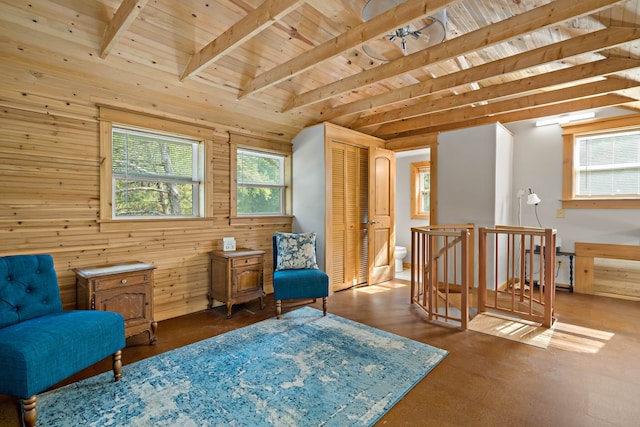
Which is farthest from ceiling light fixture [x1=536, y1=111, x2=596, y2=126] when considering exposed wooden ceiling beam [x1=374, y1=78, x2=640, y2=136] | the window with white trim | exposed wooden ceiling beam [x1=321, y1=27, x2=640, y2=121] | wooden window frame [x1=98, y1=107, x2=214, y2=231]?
wooden window frame [x1=98, y1=107, x2=214, y2=231]

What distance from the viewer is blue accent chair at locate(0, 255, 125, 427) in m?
1.70

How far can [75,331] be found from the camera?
198 centimetres

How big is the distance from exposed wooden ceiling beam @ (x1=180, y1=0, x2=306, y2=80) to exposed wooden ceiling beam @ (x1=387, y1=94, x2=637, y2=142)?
3286mm

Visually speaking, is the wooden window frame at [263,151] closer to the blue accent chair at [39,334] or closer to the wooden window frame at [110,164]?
the wooden window frame at [110,164]

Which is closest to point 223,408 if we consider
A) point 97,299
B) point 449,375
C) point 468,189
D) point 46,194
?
point 97,299

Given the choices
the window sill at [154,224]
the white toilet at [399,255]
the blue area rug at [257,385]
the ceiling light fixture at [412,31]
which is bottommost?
the blue area rug at [257,385]

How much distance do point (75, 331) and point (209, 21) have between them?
2.52m

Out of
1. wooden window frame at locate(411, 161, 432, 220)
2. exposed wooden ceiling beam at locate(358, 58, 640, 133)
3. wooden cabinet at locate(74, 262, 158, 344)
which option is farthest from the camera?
wooden window frame at locate(411, 161, 432, 220)

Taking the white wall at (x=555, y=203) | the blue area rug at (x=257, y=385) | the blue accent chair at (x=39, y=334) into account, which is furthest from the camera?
the white wall at (x=555, y=203)

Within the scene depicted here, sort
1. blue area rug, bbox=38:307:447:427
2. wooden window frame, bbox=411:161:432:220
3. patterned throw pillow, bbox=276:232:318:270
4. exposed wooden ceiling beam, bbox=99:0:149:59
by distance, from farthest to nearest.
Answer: wooden window frame, bbox=411:161:432:220 < patterned throw pillow, bbox=276:232:318:270 < exposed wooden ceiling beam, bbox=99:0:149:59 < blue area rug, bbox=38:307:447:427

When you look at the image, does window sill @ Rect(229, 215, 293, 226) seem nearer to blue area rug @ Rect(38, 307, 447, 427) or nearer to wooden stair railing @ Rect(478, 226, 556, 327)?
blue area rug @ Rect(38, 307, 447, 427)

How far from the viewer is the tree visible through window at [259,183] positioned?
14.0 feet

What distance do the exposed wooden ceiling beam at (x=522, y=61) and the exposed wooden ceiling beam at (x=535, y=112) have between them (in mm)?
1369

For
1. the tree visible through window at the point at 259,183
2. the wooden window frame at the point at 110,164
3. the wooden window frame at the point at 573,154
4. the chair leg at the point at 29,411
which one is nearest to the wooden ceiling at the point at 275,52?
the wooden window frame at the point at 110,164
